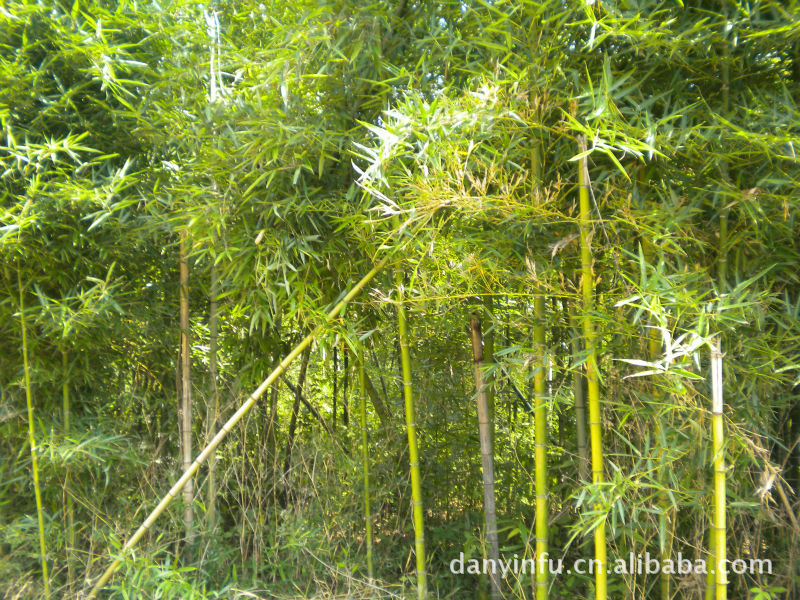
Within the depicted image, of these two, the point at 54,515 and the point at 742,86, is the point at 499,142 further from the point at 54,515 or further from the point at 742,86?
the point at 54,515

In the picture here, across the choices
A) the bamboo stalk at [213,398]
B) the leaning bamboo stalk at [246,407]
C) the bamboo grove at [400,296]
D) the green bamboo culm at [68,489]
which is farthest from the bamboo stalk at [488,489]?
the green bamboo culm at [68,489]

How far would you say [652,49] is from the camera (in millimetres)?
1737

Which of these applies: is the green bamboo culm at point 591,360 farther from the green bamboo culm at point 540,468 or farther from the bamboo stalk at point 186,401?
the bamboo stalk at point 186,401

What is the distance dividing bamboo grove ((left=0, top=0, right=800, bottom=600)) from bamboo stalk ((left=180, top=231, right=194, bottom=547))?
2cm

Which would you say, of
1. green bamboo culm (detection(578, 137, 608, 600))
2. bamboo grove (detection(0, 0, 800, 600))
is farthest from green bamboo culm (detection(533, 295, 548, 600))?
green bamboo culm (detection(578, 137, 608, 600))

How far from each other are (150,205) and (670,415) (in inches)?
87.1

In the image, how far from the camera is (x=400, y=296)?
7.16 ft

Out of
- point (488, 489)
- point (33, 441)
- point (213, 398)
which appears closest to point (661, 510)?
point (488, 489)

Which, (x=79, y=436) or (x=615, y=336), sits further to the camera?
(x=79, y=436)

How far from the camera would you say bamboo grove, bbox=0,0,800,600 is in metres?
1.81

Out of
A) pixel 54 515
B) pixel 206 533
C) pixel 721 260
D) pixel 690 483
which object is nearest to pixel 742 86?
pixel 721 260

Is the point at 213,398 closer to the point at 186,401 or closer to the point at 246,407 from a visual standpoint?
the point at 186,401

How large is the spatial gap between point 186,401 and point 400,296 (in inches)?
53.9

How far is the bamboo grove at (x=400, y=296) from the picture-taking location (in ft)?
5.93
